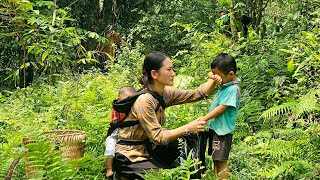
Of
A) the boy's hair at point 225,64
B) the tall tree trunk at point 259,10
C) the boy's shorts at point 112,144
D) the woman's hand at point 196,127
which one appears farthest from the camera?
the tall tree trunk at point 259,10

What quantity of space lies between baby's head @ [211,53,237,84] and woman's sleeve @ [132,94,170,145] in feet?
Answer: 2.68

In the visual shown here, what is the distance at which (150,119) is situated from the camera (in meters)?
3.05

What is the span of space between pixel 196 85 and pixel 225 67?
2679mm

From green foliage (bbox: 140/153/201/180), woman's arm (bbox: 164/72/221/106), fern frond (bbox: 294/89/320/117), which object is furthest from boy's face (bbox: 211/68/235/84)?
green foliage (bbox: 140/153/201/180)

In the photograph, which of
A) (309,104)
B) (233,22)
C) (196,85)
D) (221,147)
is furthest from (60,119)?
(233,22)

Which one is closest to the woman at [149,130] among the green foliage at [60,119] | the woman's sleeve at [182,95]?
the woman's sleeve at [182,95]

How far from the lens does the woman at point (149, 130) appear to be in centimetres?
302

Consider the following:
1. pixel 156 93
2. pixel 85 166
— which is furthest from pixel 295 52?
pixel 85 166

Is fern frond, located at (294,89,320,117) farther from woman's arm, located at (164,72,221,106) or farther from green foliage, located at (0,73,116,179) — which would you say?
green foliage, located at (0,73,116,179)

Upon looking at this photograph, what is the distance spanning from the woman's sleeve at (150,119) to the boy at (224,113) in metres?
0.69

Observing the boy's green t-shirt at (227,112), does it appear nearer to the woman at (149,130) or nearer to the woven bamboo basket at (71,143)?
the woman at (149,130)

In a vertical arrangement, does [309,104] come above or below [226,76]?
below

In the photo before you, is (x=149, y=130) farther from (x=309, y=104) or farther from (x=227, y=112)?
(x=309, y=104)

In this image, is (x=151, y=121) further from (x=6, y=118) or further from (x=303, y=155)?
(x=6, y=118)
